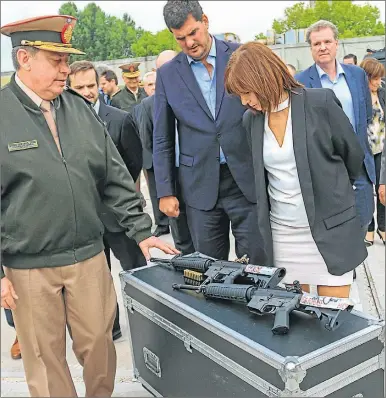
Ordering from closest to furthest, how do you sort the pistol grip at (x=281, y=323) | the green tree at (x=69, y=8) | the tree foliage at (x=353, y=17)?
the pistol grip at (x=281, y=323) → the green tree at (x=69, y=8) → the tree foliage at (x=353, y=17)

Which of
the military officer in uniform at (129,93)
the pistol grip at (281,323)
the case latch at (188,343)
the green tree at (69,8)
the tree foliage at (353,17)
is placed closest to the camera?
the pistol grip at (281,323)

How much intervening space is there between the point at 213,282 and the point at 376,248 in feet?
9.56

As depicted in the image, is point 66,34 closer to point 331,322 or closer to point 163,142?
point 163,142

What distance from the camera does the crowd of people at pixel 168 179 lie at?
1.93 metres

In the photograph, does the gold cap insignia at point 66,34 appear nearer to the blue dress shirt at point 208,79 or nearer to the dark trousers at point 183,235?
the blue dress shirt at point 208,79

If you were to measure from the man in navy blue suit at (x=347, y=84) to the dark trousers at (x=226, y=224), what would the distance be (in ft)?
2.85

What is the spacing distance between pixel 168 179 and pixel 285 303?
1184mm

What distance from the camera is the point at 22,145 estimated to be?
74.0 inches

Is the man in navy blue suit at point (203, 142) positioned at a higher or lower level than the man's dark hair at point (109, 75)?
lower

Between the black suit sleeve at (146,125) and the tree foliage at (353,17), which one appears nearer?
the black suit sleeve at (146,125)

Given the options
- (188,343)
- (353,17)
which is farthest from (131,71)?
(353,17)

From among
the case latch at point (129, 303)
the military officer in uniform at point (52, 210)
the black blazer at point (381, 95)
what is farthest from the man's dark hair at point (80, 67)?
the black blazer at point (381, 95)

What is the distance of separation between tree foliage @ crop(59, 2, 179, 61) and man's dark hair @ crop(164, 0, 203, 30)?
454 millimetres

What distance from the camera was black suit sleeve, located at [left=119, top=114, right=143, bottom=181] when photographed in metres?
2.89
